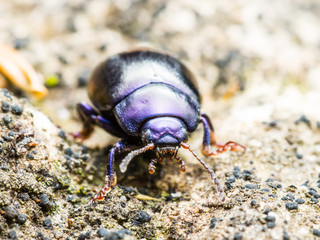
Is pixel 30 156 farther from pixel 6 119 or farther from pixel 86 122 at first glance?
pixel 86 122


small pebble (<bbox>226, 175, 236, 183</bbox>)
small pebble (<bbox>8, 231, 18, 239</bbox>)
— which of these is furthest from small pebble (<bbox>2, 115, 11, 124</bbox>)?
small pebble (<bbox>226, 175, 236, 183</bbox>)

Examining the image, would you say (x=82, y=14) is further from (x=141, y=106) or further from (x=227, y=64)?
(x=141, y=106)

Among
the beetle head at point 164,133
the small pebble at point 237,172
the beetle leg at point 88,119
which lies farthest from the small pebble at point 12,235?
the small pebble at point 237,172

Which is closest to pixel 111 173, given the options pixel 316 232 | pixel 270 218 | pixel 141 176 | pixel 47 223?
pixel 141 176

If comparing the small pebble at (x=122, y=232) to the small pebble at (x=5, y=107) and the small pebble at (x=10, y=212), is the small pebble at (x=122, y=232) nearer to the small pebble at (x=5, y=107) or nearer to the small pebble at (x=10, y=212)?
the small pebble at (x=10, y=212)

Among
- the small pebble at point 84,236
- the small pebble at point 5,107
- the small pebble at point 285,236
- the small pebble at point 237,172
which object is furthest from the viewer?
the small pebble at point 237,172

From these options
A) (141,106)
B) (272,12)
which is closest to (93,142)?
(141,106)
